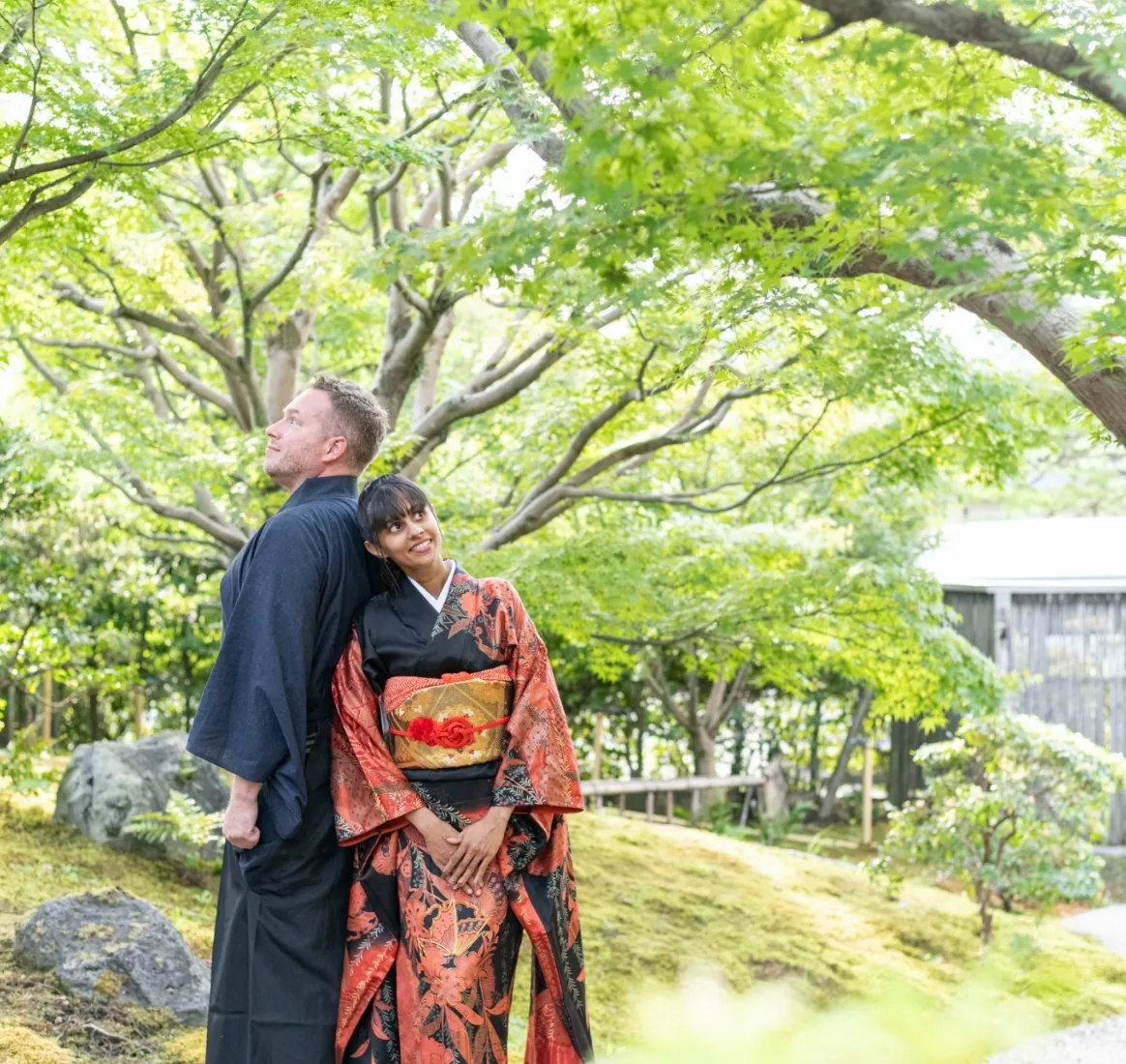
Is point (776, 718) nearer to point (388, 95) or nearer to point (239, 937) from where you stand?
point (388, 95)

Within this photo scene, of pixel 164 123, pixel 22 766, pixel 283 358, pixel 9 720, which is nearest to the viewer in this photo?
pixel 164 123

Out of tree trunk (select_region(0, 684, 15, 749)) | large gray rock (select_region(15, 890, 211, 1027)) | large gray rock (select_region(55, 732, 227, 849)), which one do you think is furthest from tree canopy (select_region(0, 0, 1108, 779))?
large gray rock (select_region(15, 890, 211, 1027))

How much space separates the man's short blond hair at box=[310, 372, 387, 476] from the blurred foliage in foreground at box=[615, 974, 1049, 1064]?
2931 mm

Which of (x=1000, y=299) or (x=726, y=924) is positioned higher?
(x=1000, y=299)

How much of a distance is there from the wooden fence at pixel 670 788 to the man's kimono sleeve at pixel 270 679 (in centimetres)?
680

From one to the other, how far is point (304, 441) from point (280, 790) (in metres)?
0.83

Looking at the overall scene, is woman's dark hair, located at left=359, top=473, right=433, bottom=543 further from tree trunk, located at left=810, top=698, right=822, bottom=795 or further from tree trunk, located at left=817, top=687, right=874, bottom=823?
tree trunk, located at left=810, top=698, right=822, bottom=795

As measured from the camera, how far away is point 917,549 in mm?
9641

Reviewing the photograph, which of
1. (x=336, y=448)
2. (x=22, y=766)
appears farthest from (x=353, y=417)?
(x=22, y=766)

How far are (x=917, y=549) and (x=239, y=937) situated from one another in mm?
7594

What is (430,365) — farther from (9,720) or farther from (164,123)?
(9,720)

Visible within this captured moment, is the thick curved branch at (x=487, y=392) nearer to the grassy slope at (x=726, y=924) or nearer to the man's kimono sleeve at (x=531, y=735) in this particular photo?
the grassy slope at (x=726, y=924)

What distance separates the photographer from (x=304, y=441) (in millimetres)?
3078

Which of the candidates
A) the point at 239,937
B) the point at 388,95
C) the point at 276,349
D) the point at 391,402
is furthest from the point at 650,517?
the point at 239,937
